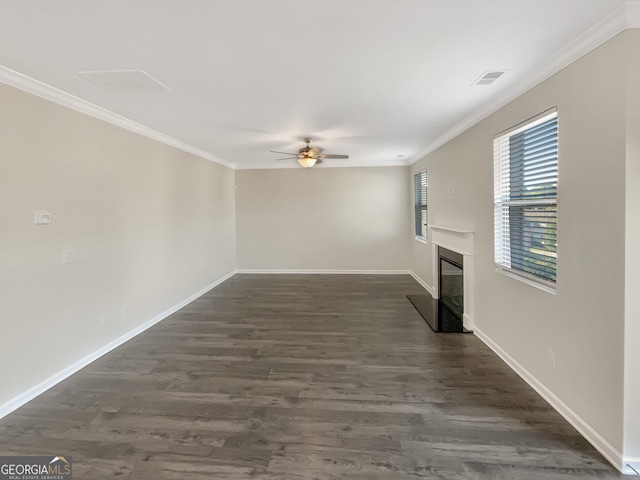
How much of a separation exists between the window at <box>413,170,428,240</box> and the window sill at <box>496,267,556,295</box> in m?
3.23

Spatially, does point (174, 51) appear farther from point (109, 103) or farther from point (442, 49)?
point (442, 49)

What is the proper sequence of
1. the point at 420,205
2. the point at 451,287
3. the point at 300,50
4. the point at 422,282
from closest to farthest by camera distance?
the point at 300,50, the point at 451,287, the point at 422,282, the point at 420,205

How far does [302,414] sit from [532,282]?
2.17 m

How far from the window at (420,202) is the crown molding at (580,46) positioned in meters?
2.99

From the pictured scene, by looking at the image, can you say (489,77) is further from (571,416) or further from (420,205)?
(420,205)

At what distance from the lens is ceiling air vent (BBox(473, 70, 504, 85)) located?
2492mm

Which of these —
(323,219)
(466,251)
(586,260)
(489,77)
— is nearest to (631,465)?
(586,260)

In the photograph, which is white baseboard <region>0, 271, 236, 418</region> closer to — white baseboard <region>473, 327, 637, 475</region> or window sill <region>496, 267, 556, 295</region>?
white baseboard <region>473, 327, 637, 475</region>

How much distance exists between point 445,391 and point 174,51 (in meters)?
3.30

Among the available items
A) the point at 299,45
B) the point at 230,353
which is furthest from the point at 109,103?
the point at 230,353

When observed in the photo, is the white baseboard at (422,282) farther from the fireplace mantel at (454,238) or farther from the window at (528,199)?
the window at (528,199)

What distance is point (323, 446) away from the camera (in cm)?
198

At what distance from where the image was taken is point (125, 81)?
8.32ft

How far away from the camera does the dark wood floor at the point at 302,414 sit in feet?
6.00
